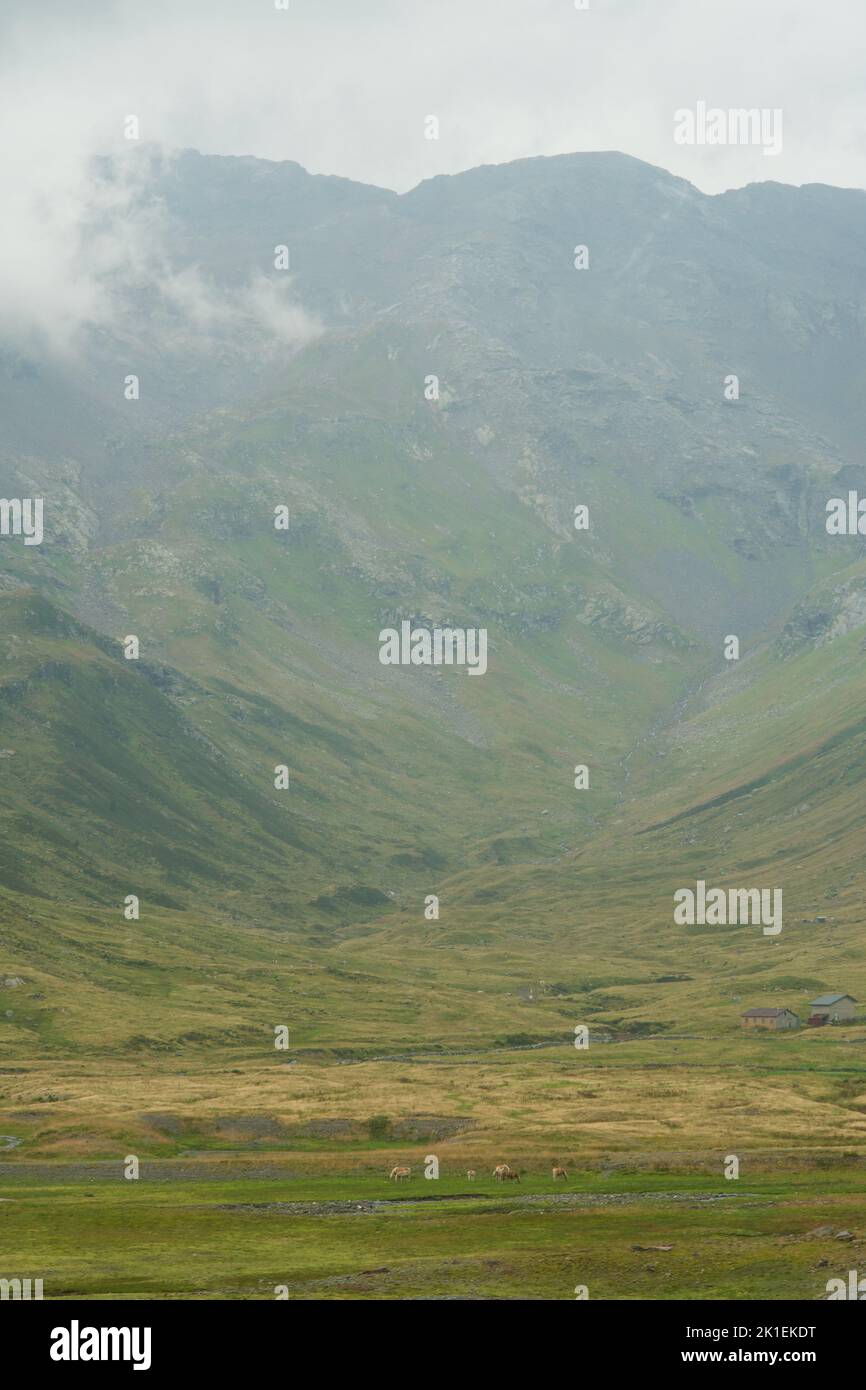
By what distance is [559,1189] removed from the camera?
4026 inches

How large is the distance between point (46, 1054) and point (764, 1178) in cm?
12077

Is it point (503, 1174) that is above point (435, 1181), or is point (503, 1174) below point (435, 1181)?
above

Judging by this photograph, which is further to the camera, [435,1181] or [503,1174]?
[435,1181]

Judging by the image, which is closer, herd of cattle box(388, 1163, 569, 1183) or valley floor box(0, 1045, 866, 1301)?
valley floor box(0, 1045, 866, 1301)

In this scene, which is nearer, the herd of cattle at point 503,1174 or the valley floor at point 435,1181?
the valley floor at point 435,1181

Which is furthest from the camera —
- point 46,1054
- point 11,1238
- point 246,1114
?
point 46,1054

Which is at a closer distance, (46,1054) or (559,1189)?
(559,1189)

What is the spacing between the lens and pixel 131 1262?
7562cm
